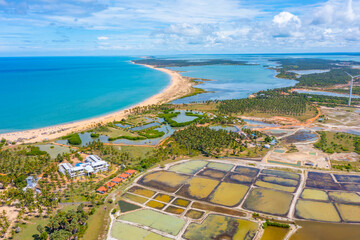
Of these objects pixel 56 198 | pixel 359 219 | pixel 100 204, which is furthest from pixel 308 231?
pixel 56 198

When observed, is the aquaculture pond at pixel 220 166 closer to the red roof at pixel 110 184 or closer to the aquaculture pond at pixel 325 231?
the aquaculture pond at pixel 325 231

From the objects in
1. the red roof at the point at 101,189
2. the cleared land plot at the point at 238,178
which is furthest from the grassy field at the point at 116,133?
the cleared land plot at the point at 238,178

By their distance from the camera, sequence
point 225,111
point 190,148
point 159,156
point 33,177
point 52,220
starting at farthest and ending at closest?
point 225,111
point 190,148
point 159,156
point 33,177
point 52,220

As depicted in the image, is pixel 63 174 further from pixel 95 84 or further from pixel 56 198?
pixel 95 84

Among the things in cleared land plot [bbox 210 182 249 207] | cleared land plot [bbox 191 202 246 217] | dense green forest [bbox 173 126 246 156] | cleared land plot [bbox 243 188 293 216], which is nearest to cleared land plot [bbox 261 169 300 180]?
cleared land plot [bbox 243 188 293 216]

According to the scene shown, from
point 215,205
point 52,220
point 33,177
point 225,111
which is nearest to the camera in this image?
point 52,220

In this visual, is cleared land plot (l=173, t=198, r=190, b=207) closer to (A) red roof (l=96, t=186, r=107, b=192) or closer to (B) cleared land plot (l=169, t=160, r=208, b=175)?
(B) cleared land plot (l=169, t=160, r=208, b=175)
